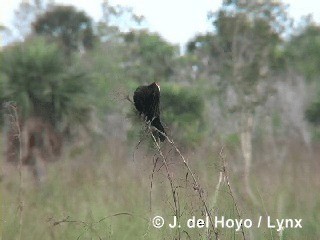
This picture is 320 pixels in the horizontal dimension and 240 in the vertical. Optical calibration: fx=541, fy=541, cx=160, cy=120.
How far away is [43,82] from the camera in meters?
4.30

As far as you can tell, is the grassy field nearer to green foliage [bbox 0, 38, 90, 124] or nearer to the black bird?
A: the black bird

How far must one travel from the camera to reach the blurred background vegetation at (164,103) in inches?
79.0

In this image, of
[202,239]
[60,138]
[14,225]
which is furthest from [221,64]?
[202,239]

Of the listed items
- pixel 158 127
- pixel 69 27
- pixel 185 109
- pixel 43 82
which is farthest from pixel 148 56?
pixel 158 127

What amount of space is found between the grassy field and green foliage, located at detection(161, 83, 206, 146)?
226 centimetres

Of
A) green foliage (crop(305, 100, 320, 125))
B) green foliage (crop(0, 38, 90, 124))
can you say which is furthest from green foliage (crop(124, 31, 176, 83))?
green foliage (crop(0, 38, 90, 124))

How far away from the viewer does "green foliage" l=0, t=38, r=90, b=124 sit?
13.8 ft

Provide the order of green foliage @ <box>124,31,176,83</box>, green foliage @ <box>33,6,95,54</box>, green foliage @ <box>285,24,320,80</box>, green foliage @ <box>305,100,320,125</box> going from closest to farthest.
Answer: green foliage @ <box>305,100,320,125</box>
green foliage @ <box>124,31,176,83</box>
green foliage @ <box>33,6,95,54</box>
green foliage @ <box>285,24,320,80</box>

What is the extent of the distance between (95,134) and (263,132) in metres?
2.98

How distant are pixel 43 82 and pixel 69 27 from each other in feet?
14.9

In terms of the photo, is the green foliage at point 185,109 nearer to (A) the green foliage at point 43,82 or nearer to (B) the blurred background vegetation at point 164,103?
(B) the blurred background vegetation at point 164,103

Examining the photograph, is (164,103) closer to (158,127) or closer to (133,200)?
(133,200)

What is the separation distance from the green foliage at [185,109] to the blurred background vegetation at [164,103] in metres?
0.02

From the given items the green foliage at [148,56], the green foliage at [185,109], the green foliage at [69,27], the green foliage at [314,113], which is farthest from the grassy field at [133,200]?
the green foliage at [69,27]
